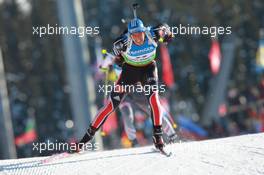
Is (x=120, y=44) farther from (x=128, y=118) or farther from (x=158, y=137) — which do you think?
(x=128, y=118)

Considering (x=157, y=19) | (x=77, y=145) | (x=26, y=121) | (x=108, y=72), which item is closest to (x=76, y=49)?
(x=108, y=72)

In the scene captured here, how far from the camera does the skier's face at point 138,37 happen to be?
819 cm

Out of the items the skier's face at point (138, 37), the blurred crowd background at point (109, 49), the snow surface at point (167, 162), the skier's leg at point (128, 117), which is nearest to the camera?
the snow surface at point (167, 162)

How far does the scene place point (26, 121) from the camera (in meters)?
26.7

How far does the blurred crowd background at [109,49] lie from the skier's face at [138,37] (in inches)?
523

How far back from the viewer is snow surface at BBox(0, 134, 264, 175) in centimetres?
763

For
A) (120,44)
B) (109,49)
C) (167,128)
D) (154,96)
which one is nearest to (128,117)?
(167,128)

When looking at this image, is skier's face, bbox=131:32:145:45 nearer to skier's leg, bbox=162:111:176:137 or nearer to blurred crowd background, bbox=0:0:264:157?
skier's leg, bbox=162:111:176:137

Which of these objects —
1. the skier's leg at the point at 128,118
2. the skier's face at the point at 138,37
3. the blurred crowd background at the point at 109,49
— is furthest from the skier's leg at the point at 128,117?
the blurred crowd background at the point at 109,49

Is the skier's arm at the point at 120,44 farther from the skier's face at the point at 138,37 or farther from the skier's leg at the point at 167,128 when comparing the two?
the skier's leg at the point at 167,128

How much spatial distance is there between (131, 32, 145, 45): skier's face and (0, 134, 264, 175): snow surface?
149 cm

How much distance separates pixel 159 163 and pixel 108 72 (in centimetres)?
323

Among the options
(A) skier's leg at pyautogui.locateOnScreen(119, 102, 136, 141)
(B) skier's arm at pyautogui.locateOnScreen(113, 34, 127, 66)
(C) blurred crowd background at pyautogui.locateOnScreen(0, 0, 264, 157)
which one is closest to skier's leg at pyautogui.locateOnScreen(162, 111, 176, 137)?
(A) skier's leg at pyautogui.locateOnScreen(119, 102, 136, 141)

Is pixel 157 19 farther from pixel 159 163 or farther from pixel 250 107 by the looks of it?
pixel 159 163
